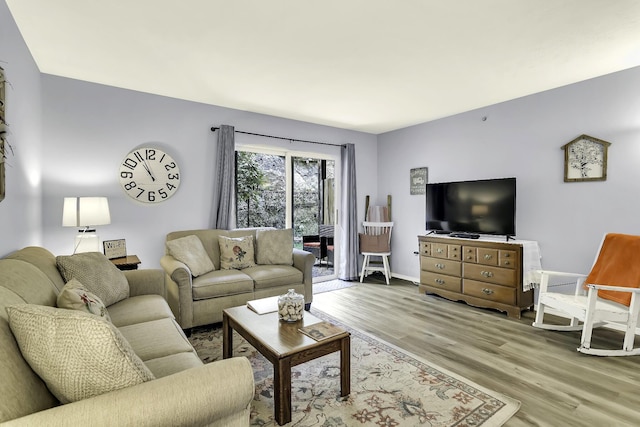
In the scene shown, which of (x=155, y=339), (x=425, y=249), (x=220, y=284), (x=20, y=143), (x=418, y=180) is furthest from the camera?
(x=418, y=180)

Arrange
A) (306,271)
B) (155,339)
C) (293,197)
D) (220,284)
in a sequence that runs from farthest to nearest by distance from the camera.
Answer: (293,197), (306,271), (220,284), (155,339)

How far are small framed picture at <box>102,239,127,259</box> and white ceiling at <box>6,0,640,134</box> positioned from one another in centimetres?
Answer: 169

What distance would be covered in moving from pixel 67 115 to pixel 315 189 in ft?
10.9

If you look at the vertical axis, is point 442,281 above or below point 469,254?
below

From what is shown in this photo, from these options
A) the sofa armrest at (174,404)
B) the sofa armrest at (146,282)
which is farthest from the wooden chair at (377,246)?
the sofa armrest at (174,404)

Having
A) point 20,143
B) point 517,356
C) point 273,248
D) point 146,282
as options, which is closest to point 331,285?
point 273,248

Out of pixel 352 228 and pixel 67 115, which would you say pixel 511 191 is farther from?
pixel 67 115

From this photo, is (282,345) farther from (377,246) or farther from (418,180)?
(418,180)

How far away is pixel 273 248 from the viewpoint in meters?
3.94

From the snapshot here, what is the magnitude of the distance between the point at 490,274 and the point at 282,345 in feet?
9.43

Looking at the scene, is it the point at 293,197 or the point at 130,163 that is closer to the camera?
the point at 130,163

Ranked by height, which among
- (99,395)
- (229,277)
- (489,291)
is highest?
(99,395)

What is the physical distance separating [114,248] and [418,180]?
4215mm

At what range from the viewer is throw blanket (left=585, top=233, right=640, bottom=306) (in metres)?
2.76
